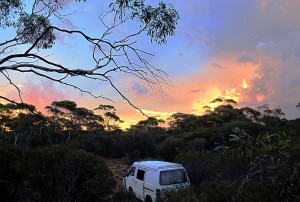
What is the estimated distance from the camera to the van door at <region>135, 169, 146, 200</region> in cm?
1324

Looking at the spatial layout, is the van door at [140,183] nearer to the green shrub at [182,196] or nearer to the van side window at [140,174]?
the van side window at [140,174]

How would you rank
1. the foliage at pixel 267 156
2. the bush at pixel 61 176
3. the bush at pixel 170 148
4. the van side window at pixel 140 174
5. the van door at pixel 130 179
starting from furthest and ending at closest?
the bush at pixel 170 148 < the van door at pixel 130 179 < the van side window at pixel 140 174 < the bush at pixel 61 176 < the foliage at pixel 267 156

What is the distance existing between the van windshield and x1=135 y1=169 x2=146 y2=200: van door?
1206 millimetres

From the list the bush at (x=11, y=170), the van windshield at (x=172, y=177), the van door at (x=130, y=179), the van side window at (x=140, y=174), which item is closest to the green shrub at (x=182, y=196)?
the van windshield at (x=172, y=177)

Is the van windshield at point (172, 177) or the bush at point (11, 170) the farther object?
the van windshield at point (172, 177)

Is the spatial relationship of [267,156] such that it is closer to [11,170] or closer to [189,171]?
[11,170]

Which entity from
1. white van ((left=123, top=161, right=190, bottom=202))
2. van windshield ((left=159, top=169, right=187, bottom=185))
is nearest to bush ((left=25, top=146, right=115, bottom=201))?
white van ((left=123, top=161, right=190, bottom=202))

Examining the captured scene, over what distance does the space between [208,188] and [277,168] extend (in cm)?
265

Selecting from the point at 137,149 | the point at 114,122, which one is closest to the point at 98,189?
the point at 137,149

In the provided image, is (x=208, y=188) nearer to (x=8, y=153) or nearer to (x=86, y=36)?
(x=86, y=36)

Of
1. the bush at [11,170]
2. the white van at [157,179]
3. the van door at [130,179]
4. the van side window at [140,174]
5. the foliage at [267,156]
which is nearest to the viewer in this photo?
the foliage at [267,156]

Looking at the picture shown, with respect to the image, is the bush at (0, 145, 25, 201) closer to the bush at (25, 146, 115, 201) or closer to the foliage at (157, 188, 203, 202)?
the bush at (25, 146, 115, 201)

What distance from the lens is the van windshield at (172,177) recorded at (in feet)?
40.1

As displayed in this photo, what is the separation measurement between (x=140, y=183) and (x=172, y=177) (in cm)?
166
